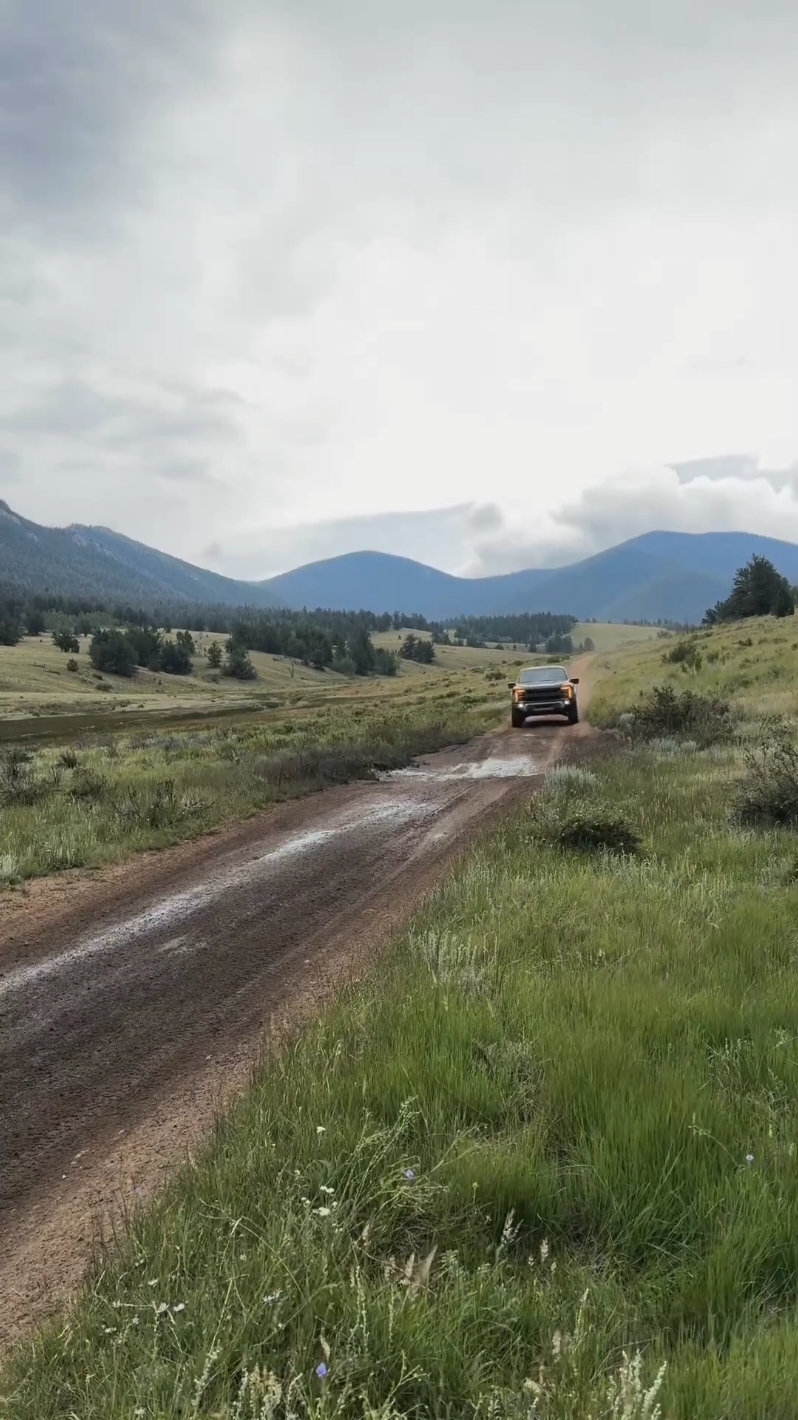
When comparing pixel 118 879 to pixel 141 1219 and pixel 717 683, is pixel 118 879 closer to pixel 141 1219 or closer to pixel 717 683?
pixel 141 1219

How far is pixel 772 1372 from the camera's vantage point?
1821mm

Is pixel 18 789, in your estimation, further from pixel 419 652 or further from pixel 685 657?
pixel 419 652

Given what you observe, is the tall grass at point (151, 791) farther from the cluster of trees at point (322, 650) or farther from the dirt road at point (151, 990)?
the cluster of trees at point (322, 650)

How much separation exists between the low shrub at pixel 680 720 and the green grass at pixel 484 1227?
15.2 metres

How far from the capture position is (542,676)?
27.0 metres

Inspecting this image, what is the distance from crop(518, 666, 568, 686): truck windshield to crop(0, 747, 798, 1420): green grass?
22.3 m

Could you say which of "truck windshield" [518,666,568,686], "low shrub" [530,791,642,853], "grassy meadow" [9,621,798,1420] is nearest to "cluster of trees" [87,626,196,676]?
"truck windshield" [518,666,568,686]

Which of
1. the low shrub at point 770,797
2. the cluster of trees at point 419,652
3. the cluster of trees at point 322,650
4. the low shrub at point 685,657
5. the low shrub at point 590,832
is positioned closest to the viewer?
the low shrub at point 590,832

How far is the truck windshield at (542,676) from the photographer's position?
26522 mm

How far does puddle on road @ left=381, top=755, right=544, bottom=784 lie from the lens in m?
15.9

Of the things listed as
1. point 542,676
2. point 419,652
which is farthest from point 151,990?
point 419,652

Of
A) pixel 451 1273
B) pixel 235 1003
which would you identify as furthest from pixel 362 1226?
pixel 235 1003

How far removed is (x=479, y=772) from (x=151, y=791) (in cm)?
705

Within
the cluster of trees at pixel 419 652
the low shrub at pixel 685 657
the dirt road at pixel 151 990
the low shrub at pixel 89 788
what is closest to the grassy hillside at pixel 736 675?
the low shrub at pixel 685 657
